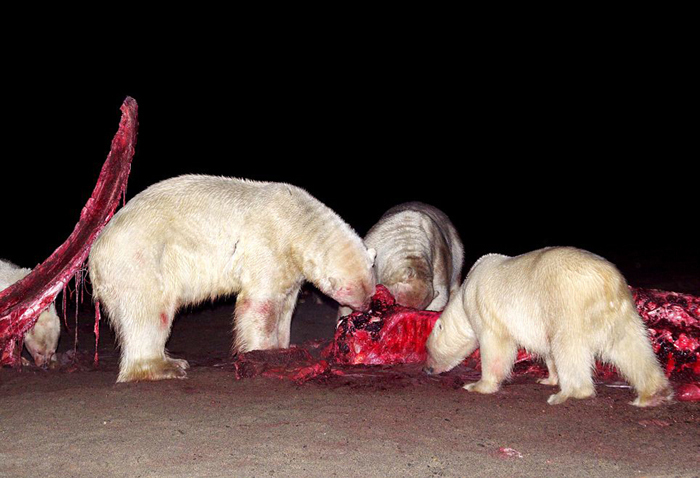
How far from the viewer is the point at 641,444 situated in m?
4.23

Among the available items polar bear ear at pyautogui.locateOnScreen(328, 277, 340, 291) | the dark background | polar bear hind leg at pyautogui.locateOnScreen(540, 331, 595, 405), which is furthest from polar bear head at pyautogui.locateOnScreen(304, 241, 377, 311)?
the dark background

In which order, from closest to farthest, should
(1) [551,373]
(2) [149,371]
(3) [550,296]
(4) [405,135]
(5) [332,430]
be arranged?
(5) [332,430], (3) [550,296], (1) [551,373], (2) [149,371], (4) [405,135]

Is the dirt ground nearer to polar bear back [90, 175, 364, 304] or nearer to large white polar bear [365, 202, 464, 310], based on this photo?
polar bear back [90, 175, 364, 304]

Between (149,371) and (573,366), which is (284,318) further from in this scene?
(573,366)

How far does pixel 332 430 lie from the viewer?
450 centimetres

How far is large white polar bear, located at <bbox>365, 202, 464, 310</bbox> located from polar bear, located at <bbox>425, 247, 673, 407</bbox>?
2266 mm

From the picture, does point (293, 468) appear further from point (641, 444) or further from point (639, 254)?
point (639, 254)

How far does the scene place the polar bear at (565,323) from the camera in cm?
505

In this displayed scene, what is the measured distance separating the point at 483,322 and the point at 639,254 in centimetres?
1278

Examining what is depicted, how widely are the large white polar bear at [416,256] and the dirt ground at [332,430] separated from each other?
6.01 feet

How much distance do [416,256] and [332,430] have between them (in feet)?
13.5

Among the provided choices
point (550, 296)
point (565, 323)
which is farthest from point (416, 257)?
point (565, 323)

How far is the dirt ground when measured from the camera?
387 centimetres

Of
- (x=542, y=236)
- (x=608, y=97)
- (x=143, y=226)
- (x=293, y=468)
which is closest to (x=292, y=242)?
(x=143, y=226)
